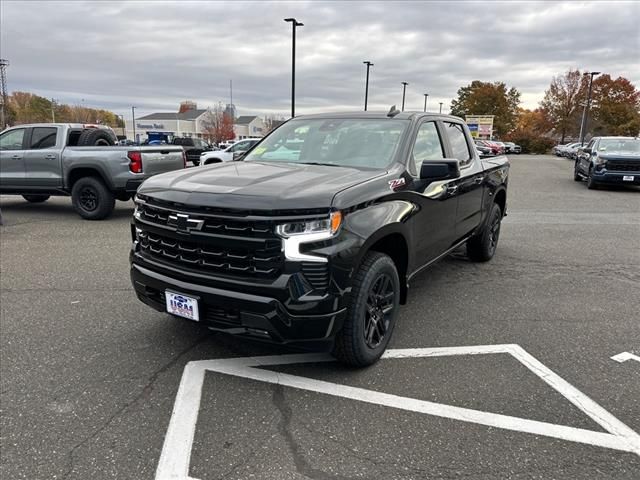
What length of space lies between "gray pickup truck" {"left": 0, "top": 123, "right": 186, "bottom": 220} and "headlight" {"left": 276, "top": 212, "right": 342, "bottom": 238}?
7010mm

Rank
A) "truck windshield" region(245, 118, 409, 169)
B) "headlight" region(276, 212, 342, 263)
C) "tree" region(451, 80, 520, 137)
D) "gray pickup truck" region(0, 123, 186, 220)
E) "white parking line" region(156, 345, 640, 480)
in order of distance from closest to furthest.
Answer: "white parking line" region(156, 345, 640, 480), "headlight" region(276, 212, 342, 263), "truck windshield" region(245, 118, 409, 169), "gray pickup truck" region(0, 123, 186, 220), "tree" region(451, 80, 520, 137)

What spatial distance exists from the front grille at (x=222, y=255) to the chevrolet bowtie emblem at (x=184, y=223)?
7 cm

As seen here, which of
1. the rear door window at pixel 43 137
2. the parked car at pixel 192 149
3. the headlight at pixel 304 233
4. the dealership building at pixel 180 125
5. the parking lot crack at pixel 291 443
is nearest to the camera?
the parking lot crack at pixel 291 443

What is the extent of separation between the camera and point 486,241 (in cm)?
615

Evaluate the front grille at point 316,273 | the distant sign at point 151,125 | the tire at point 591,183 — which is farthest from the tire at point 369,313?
the distant sign at point 151,125

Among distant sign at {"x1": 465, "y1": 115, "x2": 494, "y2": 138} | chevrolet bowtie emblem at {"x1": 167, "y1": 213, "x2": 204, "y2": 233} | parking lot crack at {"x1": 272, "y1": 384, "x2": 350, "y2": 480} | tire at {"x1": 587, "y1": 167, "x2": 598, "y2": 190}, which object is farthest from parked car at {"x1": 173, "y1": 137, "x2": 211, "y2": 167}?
distant sign at {"x1": 465, "y1": 115, "x2": 494, "y2": 138}

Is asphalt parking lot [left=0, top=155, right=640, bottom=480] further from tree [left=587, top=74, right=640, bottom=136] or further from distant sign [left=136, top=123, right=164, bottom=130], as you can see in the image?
distant sign [left=136, top=123, right=164, bottom=130]

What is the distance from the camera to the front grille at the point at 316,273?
2.79 metres

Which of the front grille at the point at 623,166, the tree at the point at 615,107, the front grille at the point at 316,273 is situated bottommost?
the front grille at the point at 316,273

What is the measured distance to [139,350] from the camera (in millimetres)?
3648

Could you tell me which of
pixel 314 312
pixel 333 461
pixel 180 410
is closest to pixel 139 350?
pixel 180 410

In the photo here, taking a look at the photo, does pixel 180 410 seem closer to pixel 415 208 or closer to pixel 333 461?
pixel 333 461

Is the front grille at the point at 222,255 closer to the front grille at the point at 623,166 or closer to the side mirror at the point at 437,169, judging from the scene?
the side mirror at the point at 437,169

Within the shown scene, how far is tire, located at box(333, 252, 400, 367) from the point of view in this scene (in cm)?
306
